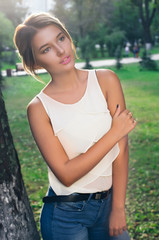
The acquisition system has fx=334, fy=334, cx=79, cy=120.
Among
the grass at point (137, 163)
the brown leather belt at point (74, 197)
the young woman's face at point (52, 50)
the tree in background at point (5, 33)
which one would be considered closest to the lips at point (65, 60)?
the young woman's face at point (52, 50)

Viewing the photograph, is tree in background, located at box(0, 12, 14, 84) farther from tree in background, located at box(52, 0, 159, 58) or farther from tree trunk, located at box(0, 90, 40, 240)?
tree in background, located at box(52, 0, 159, 58)

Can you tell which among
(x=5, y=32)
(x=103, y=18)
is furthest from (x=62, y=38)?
(x=103, y=18)

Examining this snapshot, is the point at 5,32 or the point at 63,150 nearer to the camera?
the point at 63,150

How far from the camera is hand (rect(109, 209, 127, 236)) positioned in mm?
2111

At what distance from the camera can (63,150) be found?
1.96 metres

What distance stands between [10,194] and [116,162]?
77 centimetres

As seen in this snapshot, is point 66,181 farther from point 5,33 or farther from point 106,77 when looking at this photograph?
point 5,33

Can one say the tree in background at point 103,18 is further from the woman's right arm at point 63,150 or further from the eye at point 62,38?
the woman's right arm at point 63,150

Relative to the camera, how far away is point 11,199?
230cm

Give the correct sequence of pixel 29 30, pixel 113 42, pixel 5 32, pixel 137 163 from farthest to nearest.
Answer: pixel 113 42 → pixel 5 32 → pixel 137 163 → pixel 29 30

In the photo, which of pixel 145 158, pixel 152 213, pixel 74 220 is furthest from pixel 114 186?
pixel 145 158

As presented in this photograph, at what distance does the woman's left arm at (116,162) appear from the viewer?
80.8 inches

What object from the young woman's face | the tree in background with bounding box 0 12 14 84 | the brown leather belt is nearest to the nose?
the young woman's face

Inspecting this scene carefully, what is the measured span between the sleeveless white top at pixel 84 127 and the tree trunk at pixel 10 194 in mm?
393
